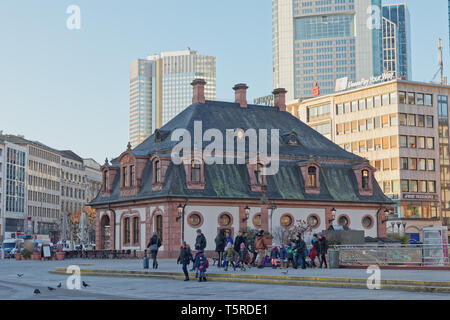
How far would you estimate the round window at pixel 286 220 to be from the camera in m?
61.1

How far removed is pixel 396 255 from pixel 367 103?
7126 centimetres

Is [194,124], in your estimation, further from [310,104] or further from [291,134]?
[310,104]

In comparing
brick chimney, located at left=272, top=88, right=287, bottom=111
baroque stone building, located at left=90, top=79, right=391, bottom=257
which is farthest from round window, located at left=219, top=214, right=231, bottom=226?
brick chimney, located at left=272, top=88, right=287, bottom=111

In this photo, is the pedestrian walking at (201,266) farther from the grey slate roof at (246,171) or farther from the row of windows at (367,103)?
the row of windows at (367,103)

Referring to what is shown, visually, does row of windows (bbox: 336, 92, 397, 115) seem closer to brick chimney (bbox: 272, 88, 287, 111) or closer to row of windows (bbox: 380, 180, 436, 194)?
row of windows (bbox: 380, 180, 436, 194)

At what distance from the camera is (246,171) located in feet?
200

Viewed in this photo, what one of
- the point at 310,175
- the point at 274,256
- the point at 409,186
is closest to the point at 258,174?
the point at 310,175

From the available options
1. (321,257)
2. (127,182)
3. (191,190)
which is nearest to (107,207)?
(127,182)

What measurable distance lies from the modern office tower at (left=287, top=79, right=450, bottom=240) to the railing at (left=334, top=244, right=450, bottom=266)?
63895 millimetres

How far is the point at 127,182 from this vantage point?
61.9m

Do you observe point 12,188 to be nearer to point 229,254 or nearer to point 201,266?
point 229,254

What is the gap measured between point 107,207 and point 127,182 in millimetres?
4197

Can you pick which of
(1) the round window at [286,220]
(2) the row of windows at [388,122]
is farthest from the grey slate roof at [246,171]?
(2) the row of windows at [388,122]

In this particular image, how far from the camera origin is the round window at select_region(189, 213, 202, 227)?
189 ft
